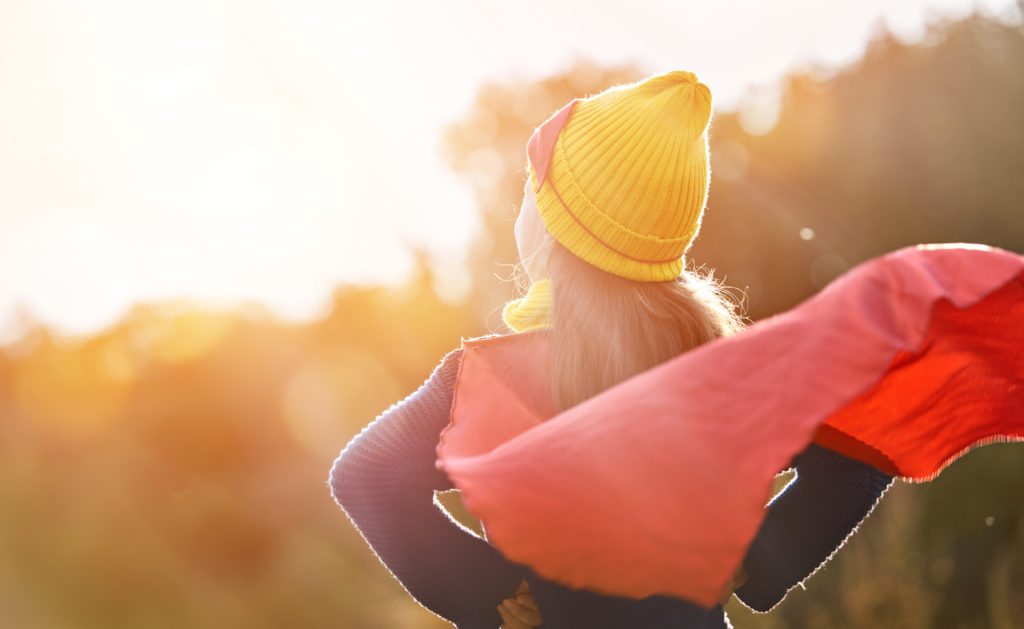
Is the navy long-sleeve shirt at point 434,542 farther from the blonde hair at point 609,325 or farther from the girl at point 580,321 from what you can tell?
the blonde hair at point 609,325

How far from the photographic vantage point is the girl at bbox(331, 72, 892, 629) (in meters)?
1.15

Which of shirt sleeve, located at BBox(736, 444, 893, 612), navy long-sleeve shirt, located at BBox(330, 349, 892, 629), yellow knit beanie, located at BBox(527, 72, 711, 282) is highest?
yellow knit beanie, located at BBox(527, 72, 711, 282)

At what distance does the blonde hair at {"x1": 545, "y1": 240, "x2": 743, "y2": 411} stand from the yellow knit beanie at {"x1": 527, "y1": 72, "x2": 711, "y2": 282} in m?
0.03

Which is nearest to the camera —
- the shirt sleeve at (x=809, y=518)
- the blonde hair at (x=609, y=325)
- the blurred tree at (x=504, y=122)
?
the blonde hair at (x=609, y=325)

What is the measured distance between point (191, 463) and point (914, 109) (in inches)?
337

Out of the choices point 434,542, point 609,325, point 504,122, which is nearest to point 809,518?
point 609,325

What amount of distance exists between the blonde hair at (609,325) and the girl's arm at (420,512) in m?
0.18

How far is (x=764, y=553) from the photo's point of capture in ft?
4.69

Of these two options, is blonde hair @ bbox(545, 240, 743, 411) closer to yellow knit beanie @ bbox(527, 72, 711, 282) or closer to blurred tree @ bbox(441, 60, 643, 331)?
yellow knit beanie @ bbox(527, 72, 711, 282)

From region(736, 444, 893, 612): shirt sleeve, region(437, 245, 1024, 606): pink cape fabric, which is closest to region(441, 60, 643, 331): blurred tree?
region(736, 444, 893, 612): shirt sleeve

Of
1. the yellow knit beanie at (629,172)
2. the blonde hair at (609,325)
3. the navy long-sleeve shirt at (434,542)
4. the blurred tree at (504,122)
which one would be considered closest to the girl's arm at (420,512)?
the navy long-sleeve shirt at (434,542)

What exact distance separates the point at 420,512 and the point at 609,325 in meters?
0.43

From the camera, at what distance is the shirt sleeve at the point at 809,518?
137cm

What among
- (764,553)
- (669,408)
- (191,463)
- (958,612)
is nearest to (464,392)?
(669,408)
